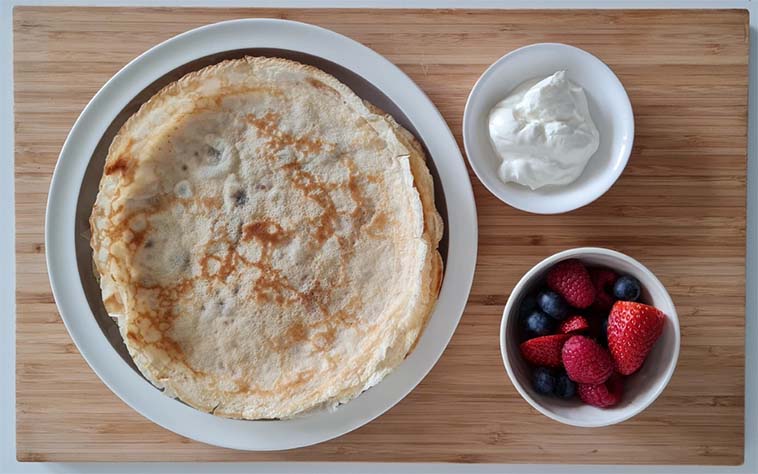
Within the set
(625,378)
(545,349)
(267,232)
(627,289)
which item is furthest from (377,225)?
(625,378)

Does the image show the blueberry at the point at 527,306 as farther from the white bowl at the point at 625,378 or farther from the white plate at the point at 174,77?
the white plate at the point at 174,77

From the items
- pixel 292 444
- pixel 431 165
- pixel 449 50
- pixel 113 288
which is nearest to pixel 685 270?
pixel 431 165

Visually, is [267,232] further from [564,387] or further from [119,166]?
[564,387]

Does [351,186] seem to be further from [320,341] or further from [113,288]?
[113,288]

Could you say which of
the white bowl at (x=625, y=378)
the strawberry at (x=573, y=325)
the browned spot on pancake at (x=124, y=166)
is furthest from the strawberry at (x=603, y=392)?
the browned spot on pancake at (x=124, y=166)

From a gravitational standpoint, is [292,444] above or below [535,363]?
below
